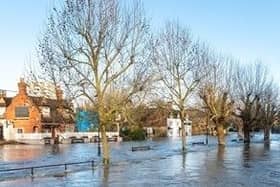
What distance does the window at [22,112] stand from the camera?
307ft

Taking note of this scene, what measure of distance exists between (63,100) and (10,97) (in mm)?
73263

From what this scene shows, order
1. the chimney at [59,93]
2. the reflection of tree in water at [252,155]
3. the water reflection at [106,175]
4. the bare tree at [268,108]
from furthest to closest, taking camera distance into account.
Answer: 1. the bare tree at [268,108]
2. the reflection of tree in water at [252,155]
3. the chimney at [59,93]
4. the water reflection at [106,175]

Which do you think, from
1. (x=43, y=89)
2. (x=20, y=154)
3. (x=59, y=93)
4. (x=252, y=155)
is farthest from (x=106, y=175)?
(x=20, y=154)

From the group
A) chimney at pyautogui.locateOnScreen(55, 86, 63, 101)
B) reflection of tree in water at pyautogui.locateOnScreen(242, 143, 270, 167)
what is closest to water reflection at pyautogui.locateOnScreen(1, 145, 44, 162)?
chimney at pyautogui.locateOnScreen(55, 86, 63, 101)

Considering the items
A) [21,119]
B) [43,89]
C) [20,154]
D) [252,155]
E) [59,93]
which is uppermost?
[43,89]

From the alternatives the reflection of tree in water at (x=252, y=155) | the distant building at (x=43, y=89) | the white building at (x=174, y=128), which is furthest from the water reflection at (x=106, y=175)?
the white building at (x=174, y=128)

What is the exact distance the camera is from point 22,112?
307 ft

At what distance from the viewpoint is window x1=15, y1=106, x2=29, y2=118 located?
93.4 meters

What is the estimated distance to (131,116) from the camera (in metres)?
36.6

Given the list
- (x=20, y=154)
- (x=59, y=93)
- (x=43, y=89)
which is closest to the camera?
(x=43, y=89)

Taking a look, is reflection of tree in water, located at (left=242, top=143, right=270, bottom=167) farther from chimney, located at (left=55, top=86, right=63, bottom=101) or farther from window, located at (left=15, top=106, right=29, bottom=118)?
window, located at (left=15, top=106, right=29, bottom=118)

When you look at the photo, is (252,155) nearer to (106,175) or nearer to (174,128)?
(106,175)

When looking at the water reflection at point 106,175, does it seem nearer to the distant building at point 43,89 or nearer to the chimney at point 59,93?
the chimney at point 59,93

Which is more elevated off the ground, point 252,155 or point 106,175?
point 106,175
